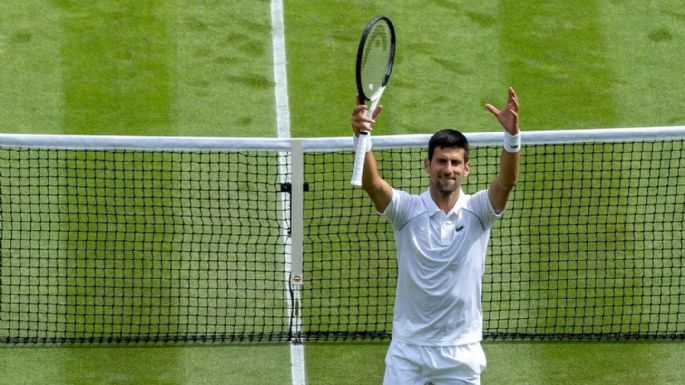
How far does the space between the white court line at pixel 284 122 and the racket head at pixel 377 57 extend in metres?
3.27

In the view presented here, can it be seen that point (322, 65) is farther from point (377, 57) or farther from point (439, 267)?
point (439, 267)

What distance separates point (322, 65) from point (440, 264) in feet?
26.1

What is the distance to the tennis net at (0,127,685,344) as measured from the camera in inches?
539

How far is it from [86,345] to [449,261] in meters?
4.85

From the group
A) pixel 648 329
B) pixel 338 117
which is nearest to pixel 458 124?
pixel 338 117

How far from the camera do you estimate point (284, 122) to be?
16.8 metres

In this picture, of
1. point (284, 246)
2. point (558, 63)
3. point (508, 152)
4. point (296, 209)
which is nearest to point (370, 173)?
point (508, 152)

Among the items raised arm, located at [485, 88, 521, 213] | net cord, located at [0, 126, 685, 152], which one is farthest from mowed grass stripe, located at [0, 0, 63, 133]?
raised arm, located at [485, 88, 521, 213]

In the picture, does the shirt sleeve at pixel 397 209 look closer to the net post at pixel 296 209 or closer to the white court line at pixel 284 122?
the net post at pixel 296 209

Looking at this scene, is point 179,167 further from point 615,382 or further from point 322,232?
point 615,382

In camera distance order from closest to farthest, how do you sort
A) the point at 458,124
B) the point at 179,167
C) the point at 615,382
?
the point at 615,382
the point at 179,167
the point at 458,124

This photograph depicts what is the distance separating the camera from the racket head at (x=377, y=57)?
10164 mm

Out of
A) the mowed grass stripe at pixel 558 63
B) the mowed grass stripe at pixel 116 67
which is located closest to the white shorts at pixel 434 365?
the mowed grass stripe at pixel 558 63

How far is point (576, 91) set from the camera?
17.3 m
